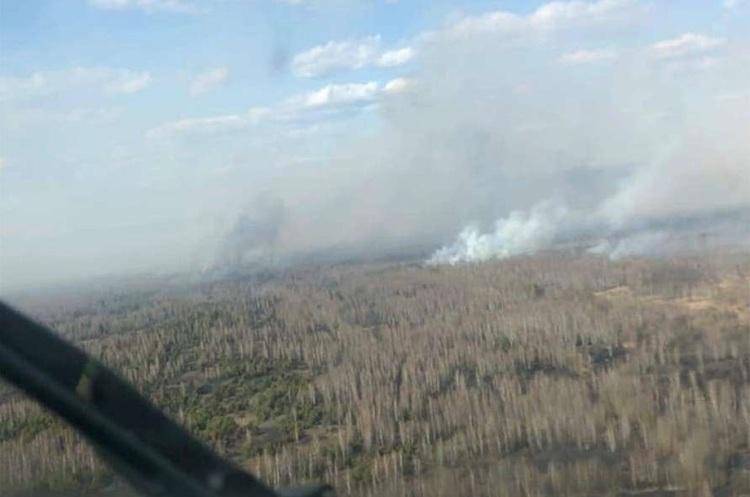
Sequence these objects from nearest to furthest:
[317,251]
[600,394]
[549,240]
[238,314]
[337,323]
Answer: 1. [600,394]
2. [337,323]
3. [238,314]
4. [549,240]
5. [317,251]

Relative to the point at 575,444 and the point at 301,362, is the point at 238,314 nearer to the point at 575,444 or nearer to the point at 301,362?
the point at 301,362

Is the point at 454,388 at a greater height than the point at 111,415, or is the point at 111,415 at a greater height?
the point at 454,388

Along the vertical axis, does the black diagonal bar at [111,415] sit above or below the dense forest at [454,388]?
below

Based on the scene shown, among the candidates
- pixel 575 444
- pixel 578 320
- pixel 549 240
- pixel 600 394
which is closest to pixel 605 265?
pixel 578 320

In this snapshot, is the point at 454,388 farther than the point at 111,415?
Yes

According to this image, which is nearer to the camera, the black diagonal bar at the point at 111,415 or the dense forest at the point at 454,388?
the black diagonal bar at the point at 111,415
